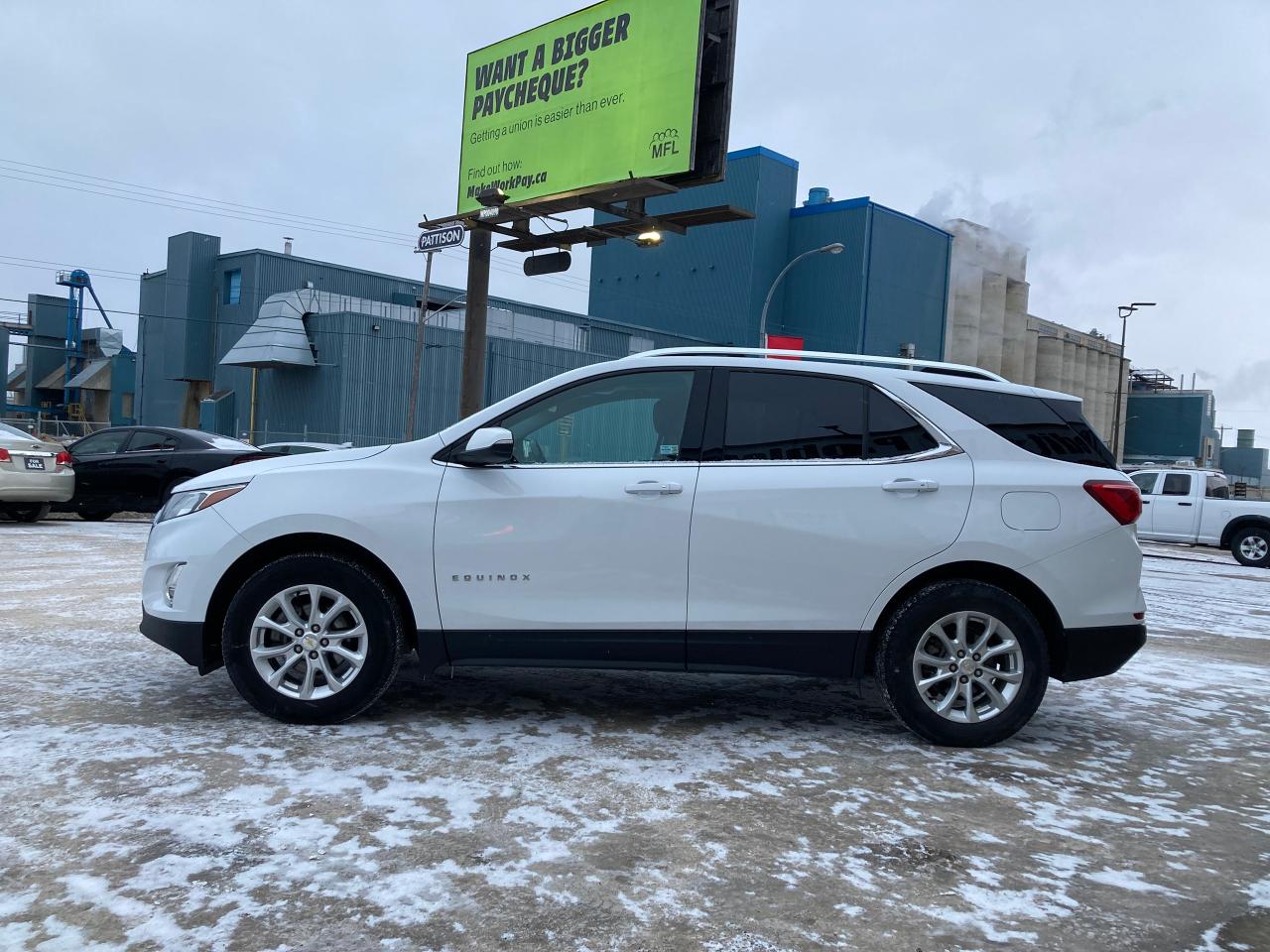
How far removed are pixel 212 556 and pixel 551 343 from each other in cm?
4127

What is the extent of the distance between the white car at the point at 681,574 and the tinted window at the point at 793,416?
0.05m

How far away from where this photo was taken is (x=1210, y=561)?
17.9m

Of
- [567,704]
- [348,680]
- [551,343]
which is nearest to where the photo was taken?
[348,680]

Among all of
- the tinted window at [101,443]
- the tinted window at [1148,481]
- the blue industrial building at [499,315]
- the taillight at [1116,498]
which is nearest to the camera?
the taillight at [1116,498]

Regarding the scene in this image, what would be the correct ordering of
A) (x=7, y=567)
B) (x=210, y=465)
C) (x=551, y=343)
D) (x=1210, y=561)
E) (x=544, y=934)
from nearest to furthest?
(x=544, y=934) < (x=7, y=567) < (x=210, y=465) < (x=1210, y=561) < (x=551, y=343)

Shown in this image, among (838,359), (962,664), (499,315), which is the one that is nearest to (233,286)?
(499,315)

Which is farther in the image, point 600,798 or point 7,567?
point 7,567

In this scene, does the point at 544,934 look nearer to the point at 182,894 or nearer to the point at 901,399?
the point at 182,894

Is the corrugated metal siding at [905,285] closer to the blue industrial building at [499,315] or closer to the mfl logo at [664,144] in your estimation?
the blue industrial building at [499,315]

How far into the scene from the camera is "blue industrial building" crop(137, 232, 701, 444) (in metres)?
37.0

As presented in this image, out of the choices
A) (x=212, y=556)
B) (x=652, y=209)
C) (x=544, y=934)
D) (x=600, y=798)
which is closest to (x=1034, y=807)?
(x=600, y=798)

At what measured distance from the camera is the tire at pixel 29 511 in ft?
44.4

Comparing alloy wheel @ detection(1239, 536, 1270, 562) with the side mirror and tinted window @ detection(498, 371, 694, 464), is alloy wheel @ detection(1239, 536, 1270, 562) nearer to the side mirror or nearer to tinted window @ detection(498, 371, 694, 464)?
tinted window @ detection(498, 371, 694, 464)

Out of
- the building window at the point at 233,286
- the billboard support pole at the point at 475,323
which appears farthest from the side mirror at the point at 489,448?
the building window at the point at 233,286
